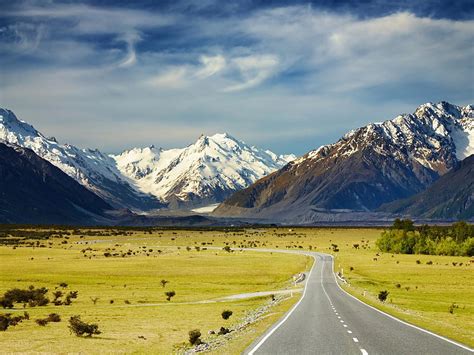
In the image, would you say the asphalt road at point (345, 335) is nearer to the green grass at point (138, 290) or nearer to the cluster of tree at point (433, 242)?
the green grass at point (138, 290)

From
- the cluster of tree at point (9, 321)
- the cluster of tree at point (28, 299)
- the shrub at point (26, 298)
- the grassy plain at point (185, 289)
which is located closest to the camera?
the grassy plain at point (185, 289)

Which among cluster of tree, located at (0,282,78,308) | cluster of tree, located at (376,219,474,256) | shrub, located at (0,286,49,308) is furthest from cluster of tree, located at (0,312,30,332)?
cluster of tree, located at (376,219,474,256)

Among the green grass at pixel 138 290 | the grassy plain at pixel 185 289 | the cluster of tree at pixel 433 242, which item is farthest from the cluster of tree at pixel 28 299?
the cluster of tree at pixel 433 242

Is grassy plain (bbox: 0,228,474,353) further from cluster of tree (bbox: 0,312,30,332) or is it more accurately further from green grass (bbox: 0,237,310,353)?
cluster of tree (bbox: 0,312,30,332)

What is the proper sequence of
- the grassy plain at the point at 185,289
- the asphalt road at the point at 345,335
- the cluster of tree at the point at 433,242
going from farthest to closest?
the cluster of tree at the point at 433,242, the grassy plain at the point at 185,289, the asphalt road at the point at 345,335

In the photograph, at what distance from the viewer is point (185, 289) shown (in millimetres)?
79000

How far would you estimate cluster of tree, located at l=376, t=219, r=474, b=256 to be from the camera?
165 meters

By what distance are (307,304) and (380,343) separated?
25685mm

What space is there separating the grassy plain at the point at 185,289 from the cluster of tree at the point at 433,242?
30.1 metres

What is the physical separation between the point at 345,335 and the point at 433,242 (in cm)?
14838

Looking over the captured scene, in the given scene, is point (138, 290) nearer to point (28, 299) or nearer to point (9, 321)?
point (28, 299)

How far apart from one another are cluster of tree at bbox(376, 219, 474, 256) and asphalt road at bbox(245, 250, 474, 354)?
12455 centimetres

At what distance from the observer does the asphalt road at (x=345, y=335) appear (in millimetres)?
26719

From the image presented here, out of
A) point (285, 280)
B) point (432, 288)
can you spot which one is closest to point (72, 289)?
point (285, 280)
